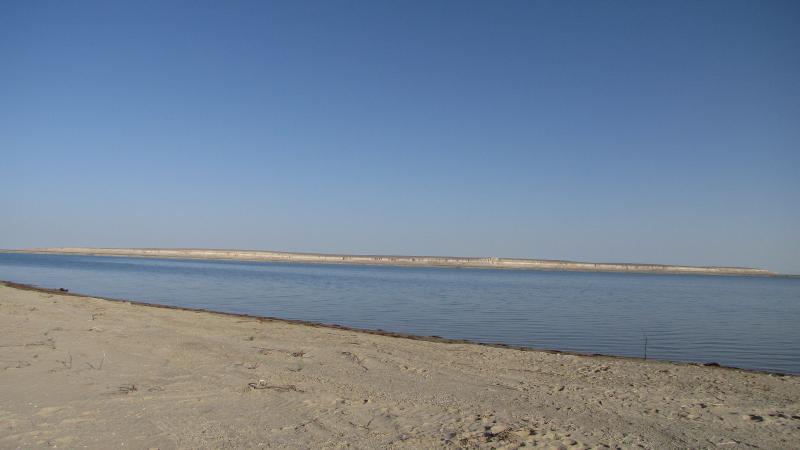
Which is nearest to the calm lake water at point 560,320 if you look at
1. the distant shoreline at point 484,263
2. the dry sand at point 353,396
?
the dry sand at point 353,396

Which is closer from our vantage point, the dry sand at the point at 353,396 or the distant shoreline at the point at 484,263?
the dry sand at the point at 353,396

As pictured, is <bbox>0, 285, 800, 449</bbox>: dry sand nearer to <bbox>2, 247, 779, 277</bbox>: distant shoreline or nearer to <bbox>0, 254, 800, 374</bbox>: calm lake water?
<bbox>0, 254, 800, 374</bbox>: calm lake water

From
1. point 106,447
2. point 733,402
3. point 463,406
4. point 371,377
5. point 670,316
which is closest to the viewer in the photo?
point 106,447

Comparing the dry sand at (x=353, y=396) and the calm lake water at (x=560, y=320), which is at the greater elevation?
the dry sand at (x=353, y=396)

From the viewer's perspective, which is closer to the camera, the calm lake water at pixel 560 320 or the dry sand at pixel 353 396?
the dry sand at pixel 353 396

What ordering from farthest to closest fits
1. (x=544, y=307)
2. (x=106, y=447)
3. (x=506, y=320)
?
(x=544, y=307) < (x=506, y=320) < (x=106, y=447)

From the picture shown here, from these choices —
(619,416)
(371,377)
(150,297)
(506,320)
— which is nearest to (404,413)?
(371,377)

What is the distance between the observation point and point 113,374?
8.40m

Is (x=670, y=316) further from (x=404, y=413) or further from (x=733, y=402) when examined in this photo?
(x=404, y=413)

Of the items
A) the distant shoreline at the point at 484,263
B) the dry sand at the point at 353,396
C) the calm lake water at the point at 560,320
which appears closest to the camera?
the dry sand at the point at 353,396

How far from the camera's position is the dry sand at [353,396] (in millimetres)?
5953

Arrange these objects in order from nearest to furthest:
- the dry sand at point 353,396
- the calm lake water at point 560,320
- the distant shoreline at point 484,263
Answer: the dry sand at point 353,396 < the calm lake water at point 560,320 < the distant shoreline at point 484,263

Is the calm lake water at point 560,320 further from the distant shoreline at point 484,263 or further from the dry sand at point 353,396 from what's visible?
the distant shoreline at point 484,263

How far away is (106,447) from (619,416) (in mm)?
5993
